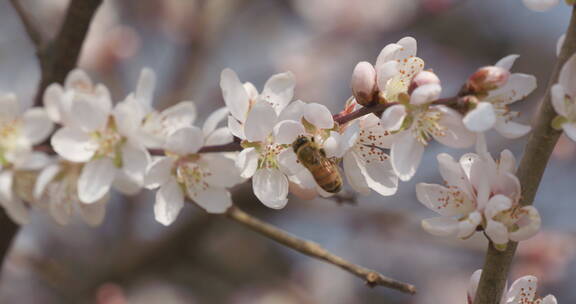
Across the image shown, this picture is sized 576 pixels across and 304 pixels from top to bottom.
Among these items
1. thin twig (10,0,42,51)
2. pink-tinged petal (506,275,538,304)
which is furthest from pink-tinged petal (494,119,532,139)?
thin twig (10,0,42,51)

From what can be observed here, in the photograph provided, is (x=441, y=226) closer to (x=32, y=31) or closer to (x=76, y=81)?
(x=76, y=81)

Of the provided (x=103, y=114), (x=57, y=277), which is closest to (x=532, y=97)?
(x=57, y=277)

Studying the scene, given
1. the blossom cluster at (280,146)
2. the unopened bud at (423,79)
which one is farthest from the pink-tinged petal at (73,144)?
the unopened bud at (423,79)

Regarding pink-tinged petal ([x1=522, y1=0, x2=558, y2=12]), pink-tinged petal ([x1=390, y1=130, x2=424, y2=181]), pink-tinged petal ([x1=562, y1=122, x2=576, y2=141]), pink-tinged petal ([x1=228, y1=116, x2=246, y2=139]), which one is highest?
pink-tinged petal ([x1=522, y1=0, x2=558, y2=12])

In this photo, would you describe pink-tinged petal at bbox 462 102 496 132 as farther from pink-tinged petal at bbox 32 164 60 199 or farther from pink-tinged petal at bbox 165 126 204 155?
pink-tinged petal at bbox 32 164 60 199

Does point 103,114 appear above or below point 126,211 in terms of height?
above

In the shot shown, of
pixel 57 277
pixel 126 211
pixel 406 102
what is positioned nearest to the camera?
pixel 406 102

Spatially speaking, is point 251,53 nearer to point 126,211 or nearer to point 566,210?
point 126,211
